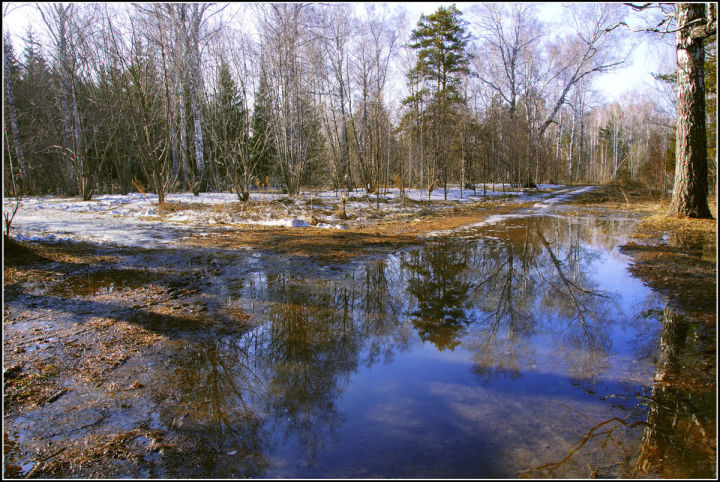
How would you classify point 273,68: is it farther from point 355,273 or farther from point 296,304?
point 296,304

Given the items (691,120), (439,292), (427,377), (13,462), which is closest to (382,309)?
(439,292)

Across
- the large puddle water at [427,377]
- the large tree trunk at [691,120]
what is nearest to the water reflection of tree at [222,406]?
the large puddle water at [427,377]

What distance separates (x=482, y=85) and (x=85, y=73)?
93.0 ft

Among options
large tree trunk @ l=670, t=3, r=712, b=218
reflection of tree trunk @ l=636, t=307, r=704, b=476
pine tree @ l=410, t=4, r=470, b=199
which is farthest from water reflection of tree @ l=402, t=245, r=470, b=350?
pine tree @ l=410, t=4, r=470, b=199

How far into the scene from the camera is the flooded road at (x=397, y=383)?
Result: 2133 millimetres

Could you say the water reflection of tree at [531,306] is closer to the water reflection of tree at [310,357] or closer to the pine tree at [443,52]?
the water reflection of tree at [310,357]

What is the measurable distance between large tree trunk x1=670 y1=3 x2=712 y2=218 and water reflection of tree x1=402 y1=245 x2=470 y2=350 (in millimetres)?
6627

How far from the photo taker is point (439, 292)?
16.8 feet

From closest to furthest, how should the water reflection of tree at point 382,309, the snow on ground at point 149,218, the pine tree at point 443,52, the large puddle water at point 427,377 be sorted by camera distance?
the large puddle water at point 427,377 → the water reflection of tree at point 382,309 → the snow on ground at point 149,218 → the pine tree at point 443,52

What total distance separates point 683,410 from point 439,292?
286 centimetres

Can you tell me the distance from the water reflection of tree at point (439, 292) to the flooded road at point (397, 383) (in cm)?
3

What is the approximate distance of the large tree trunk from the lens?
29.9 feet

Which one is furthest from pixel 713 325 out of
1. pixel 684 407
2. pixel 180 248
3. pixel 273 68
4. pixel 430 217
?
pixel 273 68

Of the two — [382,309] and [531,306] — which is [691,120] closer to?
[531,306]
